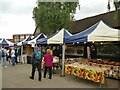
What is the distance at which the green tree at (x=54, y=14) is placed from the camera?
24.3m

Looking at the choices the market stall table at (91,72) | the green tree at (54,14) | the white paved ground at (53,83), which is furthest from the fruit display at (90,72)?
the green tree at (54,14)

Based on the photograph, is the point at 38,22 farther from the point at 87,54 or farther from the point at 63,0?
the point at 87,54

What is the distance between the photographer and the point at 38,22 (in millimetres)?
25531

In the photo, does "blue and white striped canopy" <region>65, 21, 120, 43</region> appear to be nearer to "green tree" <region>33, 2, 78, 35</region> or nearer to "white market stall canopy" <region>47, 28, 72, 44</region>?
"white market stall canopy" <region>47, 28, 72, 44</region>

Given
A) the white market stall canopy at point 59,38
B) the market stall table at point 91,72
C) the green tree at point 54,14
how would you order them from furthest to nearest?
the green tree at point 54,14
the white market stall canopy at point 59,38
the market stall table at point 91,72

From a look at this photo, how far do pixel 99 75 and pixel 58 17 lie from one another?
14.5m

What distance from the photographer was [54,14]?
2433cm

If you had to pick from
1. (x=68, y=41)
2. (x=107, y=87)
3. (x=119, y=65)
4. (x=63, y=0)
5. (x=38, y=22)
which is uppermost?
(x=63, y=0)

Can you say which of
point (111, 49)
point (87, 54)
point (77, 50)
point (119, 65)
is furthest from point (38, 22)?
point (119, 65)

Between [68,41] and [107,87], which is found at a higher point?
[68,41]

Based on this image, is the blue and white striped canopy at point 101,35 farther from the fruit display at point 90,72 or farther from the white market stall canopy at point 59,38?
the white market stall canopy at point 59,38

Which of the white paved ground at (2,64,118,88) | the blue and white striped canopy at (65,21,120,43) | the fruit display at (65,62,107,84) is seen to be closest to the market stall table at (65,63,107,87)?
the fruit display at (65,62,107,84)

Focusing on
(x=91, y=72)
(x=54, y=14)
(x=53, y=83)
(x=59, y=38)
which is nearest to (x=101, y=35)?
(x=91, y=72)

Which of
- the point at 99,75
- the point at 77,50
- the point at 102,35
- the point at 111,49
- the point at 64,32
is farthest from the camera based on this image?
the point at 77,50
